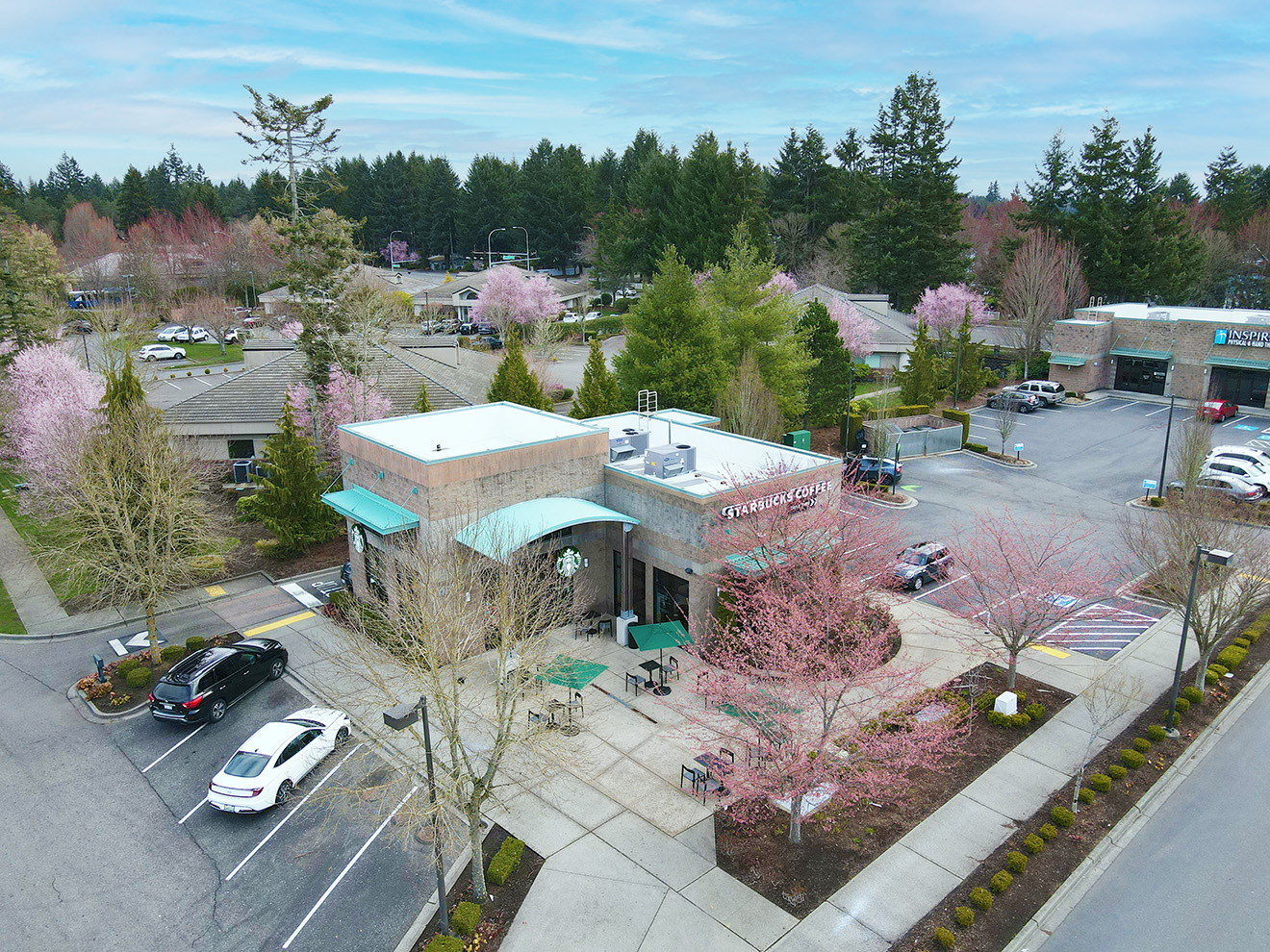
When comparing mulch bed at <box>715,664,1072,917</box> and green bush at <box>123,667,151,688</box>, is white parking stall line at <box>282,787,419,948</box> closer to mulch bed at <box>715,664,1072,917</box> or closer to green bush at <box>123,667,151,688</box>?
mulch bed at <box>715,664,1072,917</box>

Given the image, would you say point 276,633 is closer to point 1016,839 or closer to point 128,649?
point 128,649

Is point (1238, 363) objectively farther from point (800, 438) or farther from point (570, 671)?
point (570, 671)

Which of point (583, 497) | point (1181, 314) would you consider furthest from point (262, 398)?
point (1181, 314)

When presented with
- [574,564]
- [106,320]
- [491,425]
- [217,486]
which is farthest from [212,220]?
[574,564]

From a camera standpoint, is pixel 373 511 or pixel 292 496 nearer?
pixel 373 511

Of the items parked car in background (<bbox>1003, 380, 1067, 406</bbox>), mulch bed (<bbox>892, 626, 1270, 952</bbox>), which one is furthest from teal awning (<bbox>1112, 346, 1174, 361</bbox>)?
mulch bed (<bbox>892, 626, 1270, 952</bbox>)
